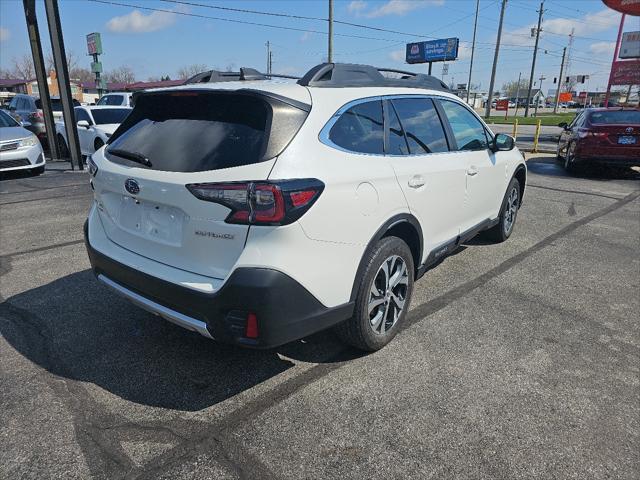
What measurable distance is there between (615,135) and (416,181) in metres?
9.11

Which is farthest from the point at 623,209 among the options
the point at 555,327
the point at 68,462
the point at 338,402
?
the point at 68,462

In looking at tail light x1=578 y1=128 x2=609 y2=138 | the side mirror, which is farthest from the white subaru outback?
tail light x1=578 y1=128 x2=609 y2=138

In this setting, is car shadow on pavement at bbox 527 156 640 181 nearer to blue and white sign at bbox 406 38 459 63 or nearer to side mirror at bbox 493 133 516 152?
side mirror at bbox 493 133 516 152

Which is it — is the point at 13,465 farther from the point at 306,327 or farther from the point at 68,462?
the point at 306,327

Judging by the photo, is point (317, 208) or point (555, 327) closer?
point (317, 208)

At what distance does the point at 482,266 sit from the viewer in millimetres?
4855

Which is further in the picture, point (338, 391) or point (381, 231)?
point (381, 231)

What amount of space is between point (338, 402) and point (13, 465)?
161 cm

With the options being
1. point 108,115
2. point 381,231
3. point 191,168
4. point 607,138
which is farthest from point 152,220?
point 108,115

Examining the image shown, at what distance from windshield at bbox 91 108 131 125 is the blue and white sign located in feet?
170

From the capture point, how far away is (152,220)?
2594 mm

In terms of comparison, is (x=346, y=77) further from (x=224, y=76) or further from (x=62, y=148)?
(x=62, y=148)

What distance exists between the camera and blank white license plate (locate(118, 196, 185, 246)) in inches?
97.4

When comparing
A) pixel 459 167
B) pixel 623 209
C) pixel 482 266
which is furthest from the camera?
pixel 623 209
